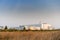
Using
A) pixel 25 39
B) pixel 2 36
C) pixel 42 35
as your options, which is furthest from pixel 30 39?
pixel 2 36

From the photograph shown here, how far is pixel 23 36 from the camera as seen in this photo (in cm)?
643

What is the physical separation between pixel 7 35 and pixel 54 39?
6.03 feet

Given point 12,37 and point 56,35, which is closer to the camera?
point 12,37

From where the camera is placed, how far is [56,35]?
6.88m

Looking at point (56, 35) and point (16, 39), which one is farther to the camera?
point (56, 35)

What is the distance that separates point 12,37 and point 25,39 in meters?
0.53

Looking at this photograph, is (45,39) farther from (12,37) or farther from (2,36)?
(2,36)

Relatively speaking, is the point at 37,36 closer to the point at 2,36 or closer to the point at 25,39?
the point at 25,39

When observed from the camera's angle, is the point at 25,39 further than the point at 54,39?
No

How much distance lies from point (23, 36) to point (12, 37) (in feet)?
1.38

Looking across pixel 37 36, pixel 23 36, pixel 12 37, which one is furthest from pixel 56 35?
pixel 12 37

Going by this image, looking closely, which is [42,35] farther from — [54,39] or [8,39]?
[8,39]

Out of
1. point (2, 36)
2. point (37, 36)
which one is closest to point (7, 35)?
point (2, 36)

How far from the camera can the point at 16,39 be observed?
6.23 metres
